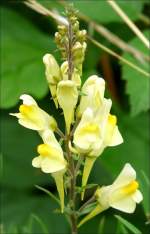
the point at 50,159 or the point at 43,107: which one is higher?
the point at 50,159

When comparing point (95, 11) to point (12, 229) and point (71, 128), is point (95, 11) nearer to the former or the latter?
point (12, 229)

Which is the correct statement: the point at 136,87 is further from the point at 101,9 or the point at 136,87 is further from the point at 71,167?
the point at 71,167

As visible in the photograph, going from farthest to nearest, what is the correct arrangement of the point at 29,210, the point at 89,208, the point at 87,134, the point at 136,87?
the point at 29,210 < the point at 136,87 < the point at 89,208 < the point at 87,134

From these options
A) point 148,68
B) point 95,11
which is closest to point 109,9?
point 95,11

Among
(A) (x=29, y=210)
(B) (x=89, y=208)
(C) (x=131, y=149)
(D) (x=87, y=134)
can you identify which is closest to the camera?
(D) (x=87, y=134)

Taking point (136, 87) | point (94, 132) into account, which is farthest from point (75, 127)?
point (136, 87)

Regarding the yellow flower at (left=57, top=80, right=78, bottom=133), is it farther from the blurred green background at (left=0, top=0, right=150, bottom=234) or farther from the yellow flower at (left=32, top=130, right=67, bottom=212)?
the blurred green background at (left=0, top=0, right=150, bottom=234)

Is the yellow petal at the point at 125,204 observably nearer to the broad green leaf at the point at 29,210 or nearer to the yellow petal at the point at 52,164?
the yellow petal at the point at 52,164

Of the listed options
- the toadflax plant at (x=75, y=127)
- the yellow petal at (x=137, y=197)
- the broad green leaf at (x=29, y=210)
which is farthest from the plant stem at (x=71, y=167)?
the broad green leaf at (x=29, y=210)
